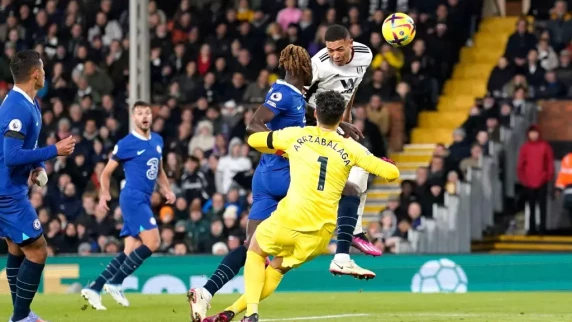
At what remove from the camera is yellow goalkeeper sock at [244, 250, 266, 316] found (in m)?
9.66

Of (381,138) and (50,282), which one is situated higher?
(381,138)

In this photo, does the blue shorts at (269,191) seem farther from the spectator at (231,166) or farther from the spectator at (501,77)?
the spectator at (501,77)

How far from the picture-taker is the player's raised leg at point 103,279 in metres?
14.1

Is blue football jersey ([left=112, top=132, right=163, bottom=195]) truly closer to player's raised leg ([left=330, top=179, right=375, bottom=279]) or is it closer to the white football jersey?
the white football jersey

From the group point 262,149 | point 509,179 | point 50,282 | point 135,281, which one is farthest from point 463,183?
point 262,149

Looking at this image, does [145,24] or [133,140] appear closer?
[133,140]

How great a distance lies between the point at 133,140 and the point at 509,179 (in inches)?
305

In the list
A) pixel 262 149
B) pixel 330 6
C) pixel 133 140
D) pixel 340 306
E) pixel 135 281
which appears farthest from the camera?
pixel 330 6

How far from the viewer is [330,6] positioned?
2362 cm

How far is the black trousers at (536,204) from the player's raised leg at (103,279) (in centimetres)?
732

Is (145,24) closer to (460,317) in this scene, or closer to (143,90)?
(143,90)

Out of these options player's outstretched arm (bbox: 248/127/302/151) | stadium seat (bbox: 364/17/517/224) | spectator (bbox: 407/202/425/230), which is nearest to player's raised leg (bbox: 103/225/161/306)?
player's outstretched arm (bbox: 248/127/302/151)

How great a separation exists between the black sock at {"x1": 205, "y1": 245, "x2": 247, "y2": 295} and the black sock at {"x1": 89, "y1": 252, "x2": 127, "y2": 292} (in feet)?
12.8

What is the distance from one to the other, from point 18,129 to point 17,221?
0.73 meters
